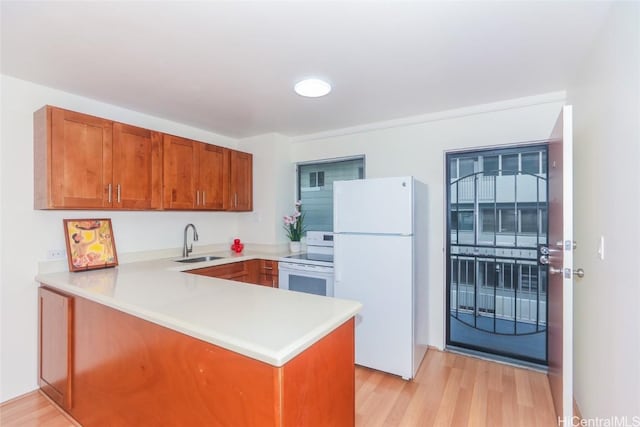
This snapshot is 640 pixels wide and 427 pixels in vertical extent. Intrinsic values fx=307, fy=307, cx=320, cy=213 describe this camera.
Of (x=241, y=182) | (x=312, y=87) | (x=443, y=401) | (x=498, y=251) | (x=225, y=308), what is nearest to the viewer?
(x=225, y=308)

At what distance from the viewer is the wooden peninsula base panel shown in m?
1.07

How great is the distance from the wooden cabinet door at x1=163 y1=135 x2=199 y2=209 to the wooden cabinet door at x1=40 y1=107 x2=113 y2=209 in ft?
1.57

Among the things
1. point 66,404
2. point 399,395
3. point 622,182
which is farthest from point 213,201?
point 622,182

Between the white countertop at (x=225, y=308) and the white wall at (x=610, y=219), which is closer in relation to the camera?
the white countertop at (x=225, y=308)

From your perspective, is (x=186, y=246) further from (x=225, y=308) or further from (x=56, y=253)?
(x=225, y=308)

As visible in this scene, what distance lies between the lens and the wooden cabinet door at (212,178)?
3.15 meters

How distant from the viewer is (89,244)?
2.47m

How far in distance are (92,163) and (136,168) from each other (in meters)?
0.33

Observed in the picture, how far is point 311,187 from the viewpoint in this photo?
3914mm

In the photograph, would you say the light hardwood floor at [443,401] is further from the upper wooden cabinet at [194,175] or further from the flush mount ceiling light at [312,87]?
the flush mount ceiling light at [312,87]

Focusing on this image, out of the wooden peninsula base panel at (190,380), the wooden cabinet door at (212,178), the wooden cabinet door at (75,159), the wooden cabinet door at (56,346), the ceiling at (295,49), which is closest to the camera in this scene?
the wooden peninsula base panel at (190,380)

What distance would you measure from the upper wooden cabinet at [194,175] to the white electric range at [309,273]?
1.01m

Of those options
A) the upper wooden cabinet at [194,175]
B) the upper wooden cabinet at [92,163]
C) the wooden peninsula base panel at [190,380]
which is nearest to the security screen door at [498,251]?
the wooden peninsula base panel at [190,380]

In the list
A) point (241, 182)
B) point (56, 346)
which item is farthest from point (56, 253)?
point (241, 182)
